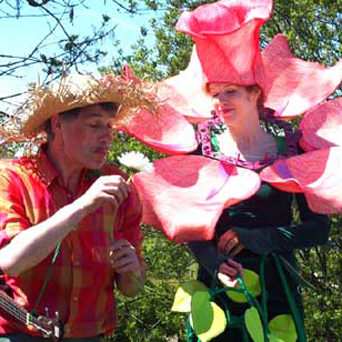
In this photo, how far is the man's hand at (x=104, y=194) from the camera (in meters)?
1.83

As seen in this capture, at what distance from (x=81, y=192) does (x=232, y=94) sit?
62 centimetres

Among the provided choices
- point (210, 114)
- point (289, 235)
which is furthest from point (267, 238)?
point (210, 114)

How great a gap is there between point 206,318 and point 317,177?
1.84ft

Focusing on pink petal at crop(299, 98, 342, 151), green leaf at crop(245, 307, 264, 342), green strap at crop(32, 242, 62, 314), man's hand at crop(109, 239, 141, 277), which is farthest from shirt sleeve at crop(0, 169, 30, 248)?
pink petal at crop(299, 98, 342, 151)

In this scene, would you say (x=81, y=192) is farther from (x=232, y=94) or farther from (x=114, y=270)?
(x=232, y=94)

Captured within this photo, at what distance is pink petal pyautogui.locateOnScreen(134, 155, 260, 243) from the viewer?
221 cm

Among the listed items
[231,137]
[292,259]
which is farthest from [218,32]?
[292,259]

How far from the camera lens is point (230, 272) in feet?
7.31

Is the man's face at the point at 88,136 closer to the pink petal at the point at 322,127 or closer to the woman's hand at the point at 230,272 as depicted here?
the woman's hand at the point at 230,272

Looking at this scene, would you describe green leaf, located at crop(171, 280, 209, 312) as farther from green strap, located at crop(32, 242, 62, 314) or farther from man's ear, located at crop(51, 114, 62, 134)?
man's ear, located at crop(51, 114, 62, 134)

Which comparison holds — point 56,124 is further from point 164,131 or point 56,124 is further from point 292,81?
point 292,81

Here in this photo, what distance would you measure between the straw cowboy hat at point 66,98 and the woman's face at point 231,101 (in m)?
0.30

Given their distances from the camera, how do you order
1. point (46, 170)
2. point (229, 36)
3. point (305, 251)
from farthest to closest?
point (305, 251) → point (229, 36) → point (46, 170)

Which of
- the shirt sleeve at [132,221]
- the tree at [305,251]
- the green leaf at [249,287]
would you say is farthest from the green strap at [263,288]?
the tree at [305,251]
